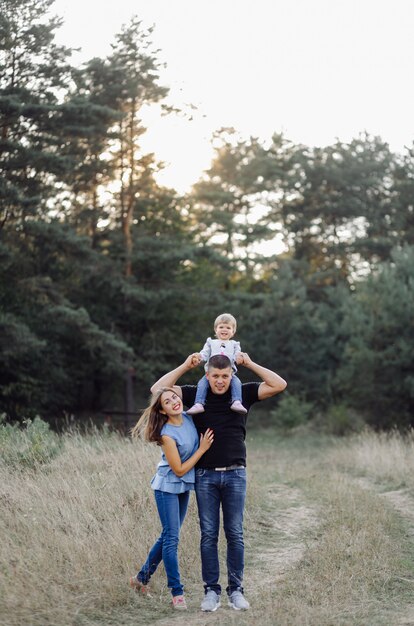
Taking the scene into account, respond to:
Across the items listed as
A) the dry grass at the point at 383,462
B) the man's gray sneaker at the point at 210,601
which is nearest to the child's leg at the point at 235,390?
the man's gray sneaker at the point at 210,601

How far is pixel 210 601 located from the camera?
19.1ft

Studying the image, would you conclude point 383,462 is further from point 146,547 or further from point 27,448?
point 146,547

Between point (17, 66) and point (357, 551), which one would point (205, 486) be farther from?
point (17, 66)

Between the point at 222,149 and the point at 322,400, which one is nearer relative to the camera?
the point at 322,400

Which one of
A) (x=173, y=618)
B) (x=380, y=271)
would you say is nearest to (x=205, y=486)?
(x=173, y=618)

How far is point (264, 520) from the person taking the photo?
9.65m

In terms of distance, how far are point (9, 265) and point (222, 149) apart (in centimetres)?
1798

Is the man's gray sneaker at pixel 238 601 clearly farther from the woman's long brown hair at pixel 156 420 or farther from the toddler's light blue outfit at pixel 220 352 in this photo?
the toddler's light blue outfit at pixel 220 352

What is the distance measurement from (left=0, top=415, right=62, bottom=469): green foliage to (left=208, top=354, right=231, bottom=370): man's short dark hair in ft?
13.7

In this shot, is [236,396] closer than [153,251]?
Yes

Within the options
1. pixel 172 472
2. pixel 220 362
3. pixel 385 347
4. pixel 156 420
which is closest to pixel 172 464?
pixel 172 472

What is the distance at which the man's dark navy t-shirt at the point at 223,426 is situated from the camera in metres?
5.88

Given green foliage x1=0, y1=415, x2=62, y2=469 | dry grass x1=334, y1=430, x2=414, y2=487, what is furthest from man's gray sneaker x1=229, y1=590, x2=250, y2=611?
dry grass x1=334, y1=430, x2=414, y2=487

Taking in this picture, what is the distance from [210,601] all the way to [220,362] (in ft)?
5.70
